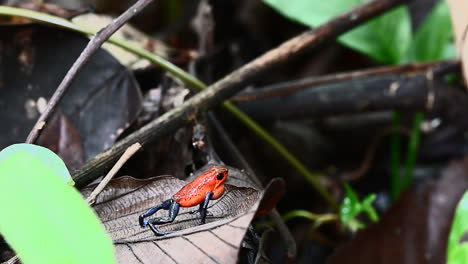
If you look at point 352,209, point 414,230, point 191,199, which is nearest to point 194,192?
point 191,199

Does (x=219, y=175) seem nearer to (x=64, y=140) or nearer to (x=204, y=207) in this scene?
(x=204, y=207)

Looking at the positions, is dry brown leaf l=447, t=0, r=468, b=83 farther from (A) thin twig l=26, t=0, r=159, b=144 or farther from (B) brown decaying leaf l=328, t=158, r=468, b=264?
(A) thin twig l=26, t=0, r=159, b=144

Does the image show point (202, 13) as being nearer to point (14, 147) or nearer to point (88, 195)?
point (88, 195)

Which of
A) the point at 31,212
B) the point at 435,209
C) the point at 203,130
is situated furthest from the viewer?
the point at 435,209

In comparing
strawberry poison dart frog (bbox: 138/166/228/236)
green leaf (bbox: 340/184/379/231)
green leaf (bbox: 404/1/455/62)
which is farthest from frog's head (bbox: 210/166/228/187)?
green leaf (bbox: 404/1/455/62)

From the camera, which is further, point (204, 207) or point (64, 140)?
point (64, 140)

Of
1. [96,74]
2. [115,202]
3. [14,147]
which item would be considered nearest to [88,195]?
[115,202]
